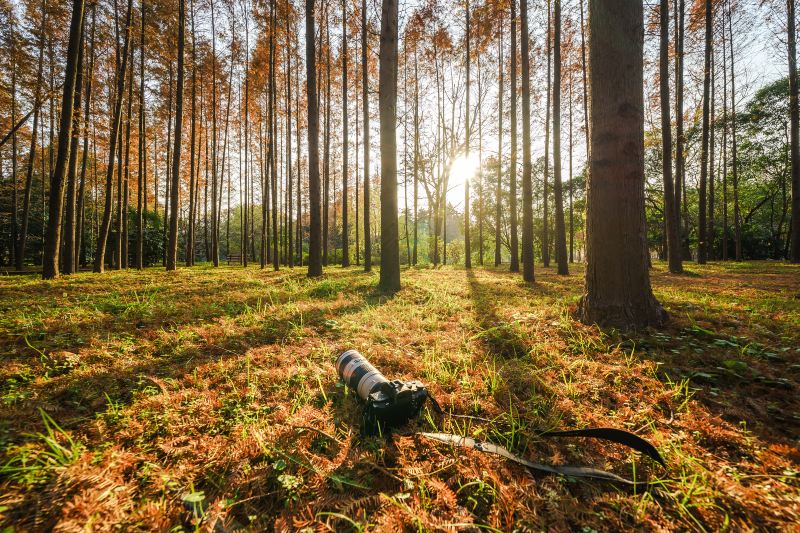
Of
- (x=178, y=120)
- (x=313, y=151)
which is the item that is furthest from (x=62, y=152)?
(x=313, y=151)

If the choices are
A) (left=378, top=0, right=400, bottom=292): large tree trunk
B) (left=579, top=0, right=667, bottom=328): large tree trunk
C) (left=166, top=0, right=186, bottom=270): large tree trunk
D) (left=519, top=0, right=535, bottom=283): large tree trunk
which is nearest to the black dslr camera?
(left=579, top=0, right=667, bottom=328): large tree trunk

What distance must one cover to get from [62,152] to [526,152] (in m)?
13.1

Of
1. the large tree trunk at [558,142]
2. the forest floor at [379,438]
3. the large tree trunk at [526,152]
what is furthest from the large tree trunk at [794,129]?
the forest floor at [379,438]

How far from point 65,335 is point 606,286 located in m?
6.24

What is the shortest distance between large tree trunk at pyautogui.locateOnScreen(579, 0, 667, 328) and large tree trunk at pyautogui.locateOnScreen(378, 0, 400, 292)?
3896 mm

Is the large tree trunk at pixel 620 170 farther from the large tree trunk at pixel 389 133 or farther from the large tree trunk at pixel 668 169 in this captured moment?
the large tree trunk at pixel 668 169

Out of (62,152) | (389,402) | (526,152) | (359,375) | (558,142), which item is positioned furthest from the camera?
(558,142)

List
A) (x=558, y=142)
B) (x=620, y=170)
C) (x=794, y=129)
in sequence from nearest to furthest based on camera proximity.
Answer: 1. (x=620, y=170)
2. (x=558, y=142)
3. (x=794, y=129)

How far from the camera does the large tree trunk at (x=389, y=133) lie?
6379mm

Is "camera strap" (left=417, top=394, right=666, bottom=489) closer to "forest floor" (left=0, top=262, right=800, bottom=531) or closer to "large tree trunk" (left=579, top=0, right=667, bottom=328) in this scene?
"forest floor" (left=0, top=262, right=800, bottom=531)

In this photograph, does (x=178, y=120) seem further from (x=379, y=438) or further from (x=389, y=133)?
(x=379, y=438)

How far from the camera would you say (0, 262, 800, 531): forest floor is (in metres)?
1.27

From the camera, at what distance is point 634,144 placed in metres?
3.52

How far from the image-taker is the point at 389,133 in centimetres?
656
